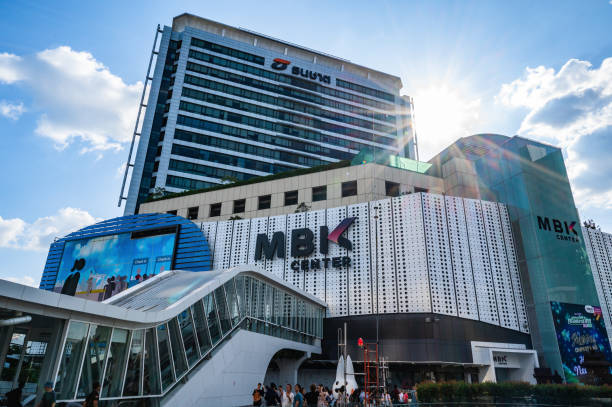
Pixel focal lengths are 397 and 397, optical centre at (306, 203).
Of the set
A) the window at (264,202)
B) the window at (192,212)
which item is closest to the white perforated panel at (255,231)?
the window at (264,202)

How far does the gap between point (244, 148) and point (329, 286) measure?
43.3 m

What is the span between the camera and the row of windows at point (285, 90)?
229 feet

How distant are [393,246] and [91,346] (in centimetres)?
2096

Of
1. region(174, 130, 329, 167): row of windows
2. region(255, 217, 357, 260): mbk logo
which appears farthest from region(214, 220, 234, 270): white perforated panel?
region(174, 130, 329, 167): row of windows

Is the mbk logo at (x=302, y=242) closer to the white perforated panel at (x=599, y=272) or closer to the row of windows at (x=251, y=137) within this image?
the white perforated panel at (x=599, y=272)

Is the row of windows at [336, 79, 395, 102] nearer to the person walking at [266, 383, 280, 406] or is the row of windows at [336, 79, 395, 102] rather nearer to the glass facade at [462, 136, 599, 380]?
the glass facade at [462, 136, 599, 380]

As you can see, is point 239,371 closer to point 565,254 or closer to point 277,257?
point 277,257

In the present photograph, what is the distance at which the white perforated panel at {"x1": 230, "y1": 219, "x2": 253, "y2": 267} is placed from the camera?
32.7 metres

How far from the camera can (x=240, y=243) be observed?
33.2 m

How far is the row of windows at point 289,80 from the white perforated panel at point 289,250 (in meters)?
49.1

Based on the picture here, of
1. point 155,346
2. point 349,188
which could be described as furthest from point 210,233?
point 155,346

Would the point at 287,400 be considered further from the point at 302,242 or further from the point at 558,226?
the point at 558,226

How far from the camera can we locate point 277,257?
31203 millimetres

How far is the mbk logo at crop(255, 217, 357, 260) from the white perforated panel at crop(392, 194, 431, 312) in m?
3.52
